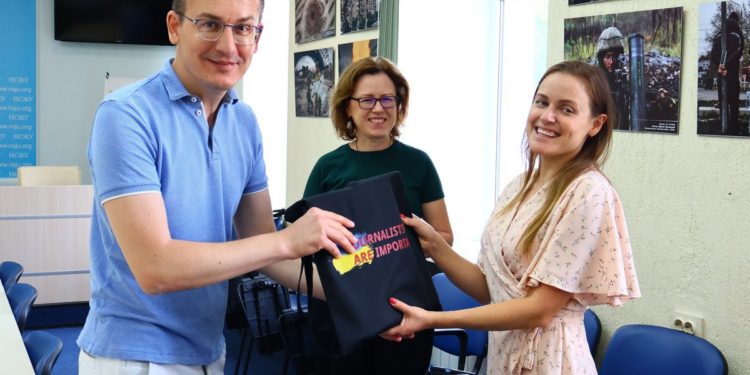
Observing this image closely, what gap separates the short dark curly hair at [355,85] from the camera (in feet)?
10.3

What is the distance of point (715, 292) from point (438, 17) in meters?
2.61

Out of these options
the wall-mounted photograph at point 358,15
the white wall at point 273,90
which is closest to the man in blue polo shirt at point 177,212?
the wall-mounted photograph at point 358,15

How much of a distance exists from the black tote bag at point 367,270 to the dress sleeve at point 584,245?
321 mm

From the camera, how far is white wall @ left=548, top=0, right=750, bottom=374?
2.70 m

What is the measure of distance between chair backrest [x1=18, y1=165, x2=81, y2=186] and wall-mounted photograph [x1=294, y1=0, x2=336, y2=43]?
2338 mm

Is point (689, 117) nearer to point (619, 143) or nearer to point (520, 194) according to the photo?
point (619, 143)

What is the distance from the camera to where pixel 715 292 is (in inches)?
110

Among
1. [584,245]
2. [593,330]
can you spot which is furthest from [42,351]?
[593,330]

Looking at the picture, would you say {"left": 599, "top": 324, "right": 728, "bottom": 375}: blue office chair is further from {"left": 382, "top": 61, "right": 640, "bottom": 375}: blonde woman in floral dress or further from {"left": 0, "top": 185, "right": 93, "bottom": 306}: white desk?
{"left": 0, "top": 185, "right": 93, "bottom": 306}: white desk

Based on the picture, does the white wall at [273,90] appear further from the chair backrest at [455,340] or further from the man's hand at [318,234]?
the man's hand at [318,234]

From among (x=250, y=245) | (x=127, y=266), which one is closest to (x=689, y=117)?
(x=250, y=245)

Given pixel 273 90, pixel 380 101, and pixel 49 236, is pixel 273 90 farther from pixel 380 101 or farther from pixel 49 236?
pixel 380 101

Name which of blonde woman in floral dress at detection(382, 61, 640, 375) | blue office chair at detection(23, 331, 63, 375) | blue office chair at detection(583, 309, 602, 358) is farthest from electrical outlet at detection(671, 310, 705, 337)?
blue office chair at detection(23, 331, 63, 375)

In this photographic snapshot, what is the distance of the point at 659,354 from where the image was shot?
9.20ft
